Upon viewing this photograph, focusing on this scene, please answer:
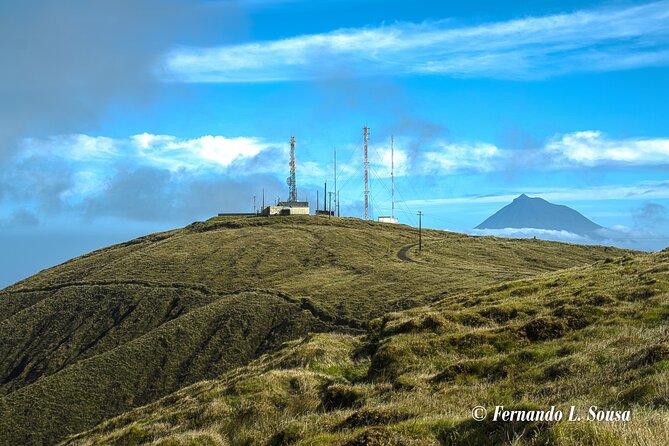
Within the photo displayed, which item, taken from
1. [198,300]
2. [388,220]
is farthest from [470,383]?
[388,220]

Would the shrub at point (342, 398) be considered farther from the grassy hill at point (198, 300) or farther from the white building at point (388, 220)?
the white building at point (388, 220)

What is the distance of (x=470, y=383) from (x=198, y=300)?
98.0 meters

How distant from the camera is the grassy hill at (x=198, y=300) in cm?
8106

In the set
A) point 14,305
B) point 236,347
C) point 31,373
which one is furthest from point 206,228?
point 236,347

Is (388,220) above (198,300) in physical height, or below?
above

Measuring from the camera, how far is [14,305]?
131m

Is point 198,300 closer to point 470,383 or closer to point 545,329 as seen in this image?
point 545,329

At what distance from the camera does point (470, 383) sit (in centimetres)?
1959

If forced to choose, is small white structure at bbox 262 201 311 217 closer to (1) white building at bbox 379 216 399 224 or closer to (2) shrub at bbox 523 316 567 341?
(1) white building at bbox 379 216 399 224

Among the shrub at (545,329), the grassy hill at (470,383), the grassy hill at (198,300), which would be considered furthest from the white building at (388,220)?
the shrub at (545,329)

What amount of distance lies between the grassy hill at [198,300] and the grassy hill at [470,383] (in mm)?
45372

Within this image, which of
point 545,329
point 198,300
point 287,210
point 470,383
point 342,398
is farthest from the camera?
point 287,210

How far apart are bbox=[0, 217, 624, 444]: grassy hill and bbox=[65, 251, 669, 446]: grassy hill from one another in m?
45.4

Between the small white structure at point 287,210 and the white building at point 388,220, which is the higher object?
the small white structure at point 287,210
